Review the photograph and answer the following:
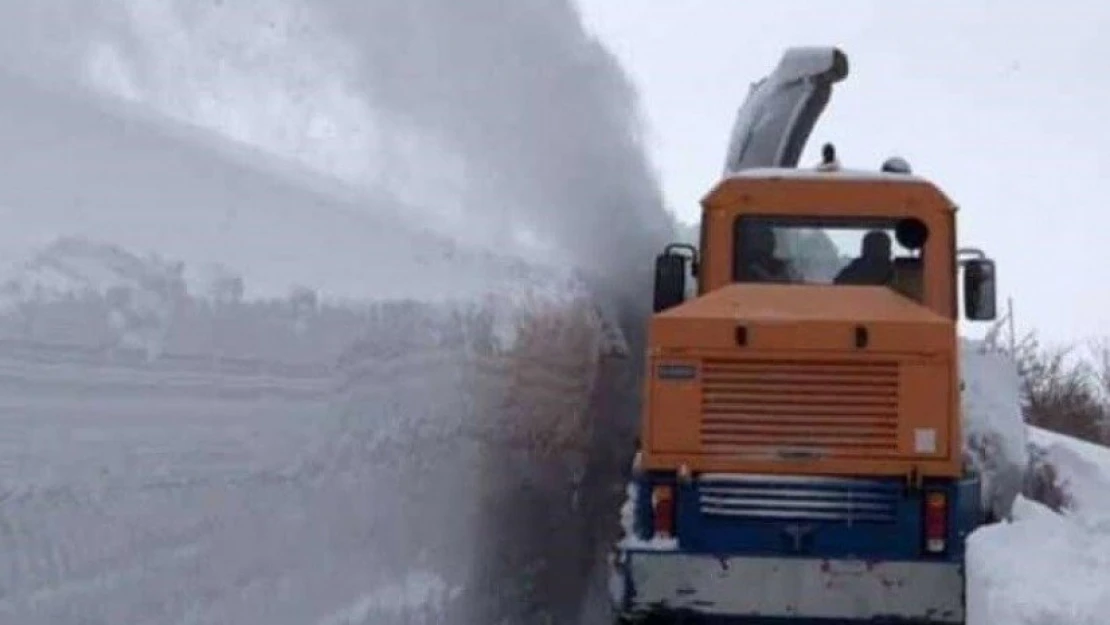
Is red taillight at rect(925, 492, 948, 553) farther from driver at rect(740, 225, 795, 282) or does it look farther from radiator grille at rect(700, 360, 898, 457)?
driver at rect(740, 225, 795, 282)

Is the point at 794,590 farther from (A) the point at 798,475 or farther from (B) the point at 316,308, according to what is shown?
(B) the point at 316,308

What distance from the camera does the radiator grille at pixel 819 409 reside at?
401 inches

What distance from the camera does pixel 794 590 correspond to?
10.0 meters

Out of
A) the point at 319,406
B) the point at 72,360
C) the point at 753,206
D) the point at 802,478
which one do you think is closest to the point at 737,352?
the point at 802,478

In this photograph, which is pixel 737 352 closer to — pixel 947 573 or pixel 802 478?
pixel 802 478

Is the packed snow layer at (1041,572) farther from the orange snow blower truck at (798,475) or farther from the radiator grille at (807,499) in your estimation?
the radiator grille at (807,499)

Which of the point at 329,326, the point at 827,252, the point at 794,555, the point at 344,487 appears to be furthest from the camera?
the point at 827,252

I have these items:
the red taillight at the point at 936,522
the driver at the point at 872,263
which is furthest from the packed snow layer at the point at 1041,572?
the driver at the point at 872,263

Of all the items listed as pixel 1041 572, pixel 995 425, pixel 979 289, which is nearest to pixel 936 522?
pixel 1041 572

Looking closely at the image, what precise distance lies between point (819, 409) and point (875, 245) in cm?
153

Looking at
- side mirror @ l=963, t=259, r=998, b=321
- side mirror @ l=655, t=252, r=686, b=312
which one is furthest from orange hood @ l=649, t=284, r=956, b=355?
side mirror @ l=655, t=252, r=686, b=312

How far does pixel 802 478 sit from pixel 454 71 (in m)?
7.64

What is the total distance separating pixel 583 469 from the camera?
1496 cm

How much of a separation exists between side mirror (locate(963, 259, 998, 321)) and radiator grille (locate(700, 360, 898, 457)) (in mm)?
1326
